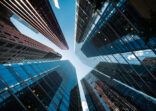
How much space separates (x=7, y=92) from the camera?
25172 mm

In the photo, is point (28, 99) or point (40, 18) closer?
point (28, 99)

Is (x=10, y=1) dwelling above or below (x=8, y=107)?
above

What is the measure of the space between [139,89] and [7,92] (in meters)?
29.3

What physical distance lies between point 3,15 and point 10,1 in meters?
46.9

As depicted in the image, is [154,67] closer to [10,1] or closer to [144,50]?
[144,50]

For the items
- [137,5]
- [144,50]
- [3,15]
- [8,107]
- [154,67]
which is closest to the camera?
[137,5]

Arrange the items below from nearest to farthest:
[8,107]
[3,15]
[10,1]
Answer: [8,107], [10,1], [3,15]

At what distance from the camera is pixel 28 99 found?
2988cm

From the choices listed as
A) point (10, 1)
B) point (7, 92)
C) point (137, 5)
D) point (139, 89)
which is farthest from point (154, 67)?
point (10, 1)

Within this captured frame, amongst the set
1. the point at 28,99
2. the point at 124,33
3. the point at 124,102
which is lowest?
the point at 124,102

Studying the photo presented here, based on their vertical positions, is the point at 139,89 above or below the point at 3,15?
below

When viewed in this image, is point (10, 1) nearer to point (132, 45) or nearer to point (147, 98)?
point (132, 45)

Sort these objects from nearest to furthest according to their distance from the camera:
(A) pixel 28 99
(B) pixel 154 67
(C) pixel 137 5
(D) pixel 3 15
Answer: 1. (C) pixel 137 5
2. (A) pixel 28 99
3. (B) pixel 154 67
4. (D) pixel 3 15

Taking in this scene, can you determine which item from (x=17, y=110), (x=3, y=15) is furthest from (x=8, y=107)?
(x=3, y=15)
